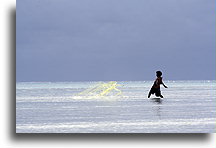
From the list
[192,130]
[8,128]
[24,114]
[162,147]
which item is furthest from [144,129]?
[24,114]

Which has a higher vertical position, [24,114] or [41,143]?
[24,114]

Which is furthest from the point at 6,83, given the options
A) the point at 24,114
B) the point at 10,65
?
the point at 24,114

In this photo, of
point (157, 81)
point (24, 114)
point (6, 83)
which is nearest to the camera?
point (6, 83)

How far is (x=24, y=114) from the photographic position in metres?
12.6

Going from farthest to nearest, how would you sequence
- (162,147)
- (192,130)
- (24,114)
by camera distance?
1. (24,114)
2. (192,130)
3. (162,147)

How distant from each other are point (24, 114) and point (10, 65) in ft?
11.7

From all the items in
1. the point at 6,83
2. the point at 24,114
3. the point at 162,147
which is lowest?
the point at 162,147

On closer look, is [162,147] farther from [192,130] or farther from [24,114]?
[24,114]

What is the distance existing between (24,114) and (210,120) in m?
3.72

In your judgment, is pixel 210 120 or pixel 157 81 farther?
pixel 157 81

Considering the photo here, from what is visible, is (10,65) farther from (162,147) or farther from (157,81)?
(157,81)

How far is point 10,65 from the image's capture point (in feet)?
30.2

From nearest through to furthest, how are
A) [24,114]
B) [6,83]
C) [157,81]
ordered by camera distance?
[6,83] → [24,114] → [157,81]

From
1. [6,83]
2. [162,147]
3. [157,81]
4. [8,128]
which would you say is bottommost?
[162,147]
